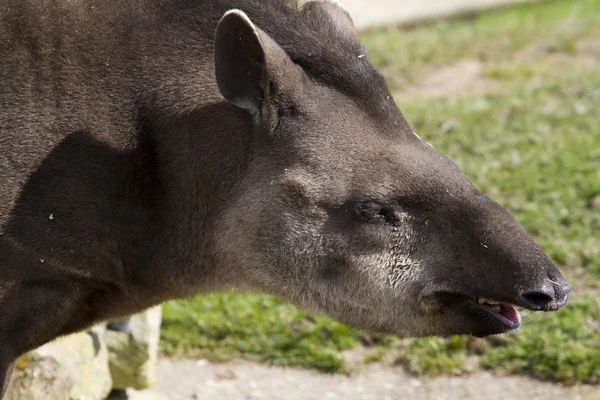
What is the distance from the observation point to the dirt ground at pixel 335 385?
247 inches

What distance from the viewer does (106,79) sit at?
4.18 meters

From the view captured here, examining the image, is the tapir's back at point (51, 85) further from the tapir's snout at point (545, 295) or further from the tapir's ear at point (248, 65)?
the tapir's snout at point (545, 295)

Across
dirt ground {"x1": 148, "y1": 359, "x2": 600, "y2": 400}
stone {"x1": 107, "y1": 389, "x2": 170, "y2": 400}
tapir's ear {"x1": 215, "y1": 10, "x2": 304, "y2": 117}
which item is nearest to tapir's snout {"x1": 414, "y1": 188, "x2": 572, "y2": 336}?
tapir's ear {"x1": 215, "y1": 10, "x2": 304, "y2": 117}

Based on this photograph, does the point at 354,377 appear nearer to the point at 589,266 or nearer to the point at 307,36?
the point at 589,266

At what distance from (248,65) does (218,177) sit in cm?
53

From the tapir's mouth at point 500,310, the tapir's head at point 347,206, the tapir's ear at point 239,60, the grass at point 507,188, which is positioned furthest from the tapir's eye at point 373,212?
the grass at point 507,188

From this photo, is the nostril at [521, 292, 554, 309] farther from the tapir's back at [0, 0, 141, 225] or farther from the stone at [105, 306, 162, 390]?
the stone at [105, 306, 162, 390]

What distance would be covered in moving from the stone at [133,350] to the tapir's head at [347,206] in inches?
69.3

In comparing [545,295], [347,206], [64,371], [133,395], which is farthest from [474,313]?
[133,395]

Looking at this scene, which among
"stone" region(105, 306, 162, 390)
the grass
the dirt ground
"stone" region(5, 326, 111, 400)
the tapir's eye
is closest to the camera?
Result: the tapir's eye

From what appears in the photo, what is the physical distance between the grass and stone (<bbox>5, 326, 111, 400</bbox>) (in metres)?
1.51

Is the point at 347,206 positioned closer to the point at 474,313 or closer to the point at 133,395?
the point at 474,313

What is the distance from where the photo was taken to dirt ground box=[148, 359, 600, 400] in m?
6.28

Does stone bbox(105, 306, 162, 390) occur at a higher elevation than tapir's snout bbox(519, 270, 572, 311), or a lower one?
lower
